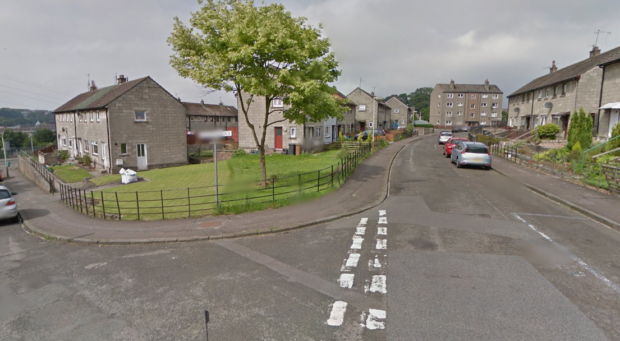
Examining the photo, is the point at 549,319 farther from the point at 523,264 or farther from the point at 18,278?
the point at 18,278

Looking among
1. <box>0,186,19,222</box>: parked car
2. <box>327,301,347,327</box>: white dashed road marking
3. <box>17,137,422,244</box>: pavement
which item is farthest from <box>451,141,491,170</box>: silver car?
<box>0,186,19,222</box>: parked car

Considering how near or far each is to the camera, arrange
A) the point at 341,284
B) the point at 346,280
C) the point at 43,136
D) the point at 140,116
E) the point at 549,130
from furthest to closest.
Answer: the point at 43,136
the point at 140,116
the point at 549,130
the point at 346,280
the point at 341,284

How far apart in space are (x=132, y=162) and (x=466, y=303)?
29.4 meters

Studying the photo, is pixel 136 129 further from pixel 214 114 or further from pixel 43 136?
pixel 43 136

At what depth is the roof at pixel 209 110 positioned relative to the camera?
167 ft

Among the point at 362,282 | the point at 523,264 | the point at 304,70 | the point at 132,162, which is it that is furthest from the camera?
the point at 132,162

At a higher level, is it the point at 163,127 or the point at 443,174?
the point at 163,127

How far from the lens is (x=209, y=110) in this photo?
55.1m

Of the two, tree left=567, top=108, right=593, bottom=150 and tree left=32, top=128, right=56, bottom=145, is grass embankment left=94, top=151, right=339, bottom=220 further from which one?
tree left=32, top=128, right=56, bottom=145

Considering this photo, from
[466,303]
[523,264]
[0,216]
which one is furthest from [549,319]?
[0,216]

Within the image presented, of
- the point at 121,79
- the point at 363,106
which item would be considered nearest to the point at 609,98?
the point at 363,106

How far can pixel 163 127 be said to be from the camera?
30.9m

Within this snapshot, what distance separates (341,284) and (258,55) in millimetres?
10289

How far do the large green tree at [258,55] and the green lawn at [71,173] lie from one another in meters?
17.7
